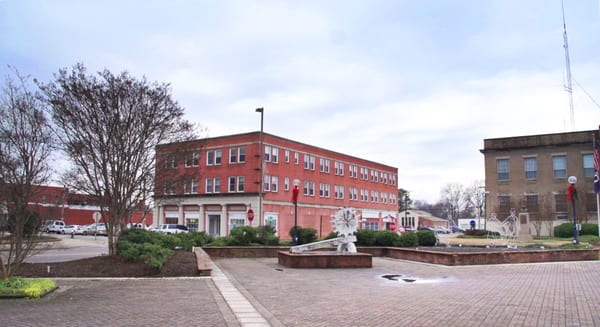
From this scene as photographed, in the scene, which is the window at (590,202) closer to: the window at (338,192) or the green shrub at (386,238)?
the green shrub at (386,238)

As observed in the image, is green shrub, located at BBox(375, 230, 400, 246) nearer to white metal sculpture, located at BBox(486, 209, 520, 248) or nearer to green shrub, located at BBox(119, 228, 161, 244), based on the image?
white metal sculpture, located at BBox(486, 209, 520, 248)

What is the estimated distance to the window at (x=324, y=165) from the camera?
6588 cm

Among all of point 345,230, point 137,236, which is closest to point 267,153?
point 345,230

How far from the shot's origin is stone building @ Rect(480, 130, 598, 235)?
4766cm

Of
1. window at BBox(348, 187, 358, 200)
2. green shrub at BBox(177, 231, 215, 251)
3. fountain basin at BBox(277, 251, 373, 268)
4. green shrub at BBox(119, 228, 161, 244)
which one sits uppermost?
window at BBox(348, 187, 358, 200)

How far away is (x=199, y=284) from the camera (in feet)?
45.2

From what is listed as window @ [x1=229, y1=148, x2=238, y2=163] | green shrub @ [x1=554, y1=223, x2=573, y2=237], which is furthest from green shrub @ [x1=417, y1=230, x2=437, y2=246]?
window @ [x1=229, y1=148, x2=238, y2=163]

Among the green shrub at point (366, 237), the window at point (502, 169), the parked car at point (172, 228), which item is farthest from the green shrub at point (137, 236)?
the window at point (502, 169)

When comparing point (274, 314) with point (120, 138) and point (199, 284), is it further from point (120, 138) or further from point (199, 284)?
point (120, 138)

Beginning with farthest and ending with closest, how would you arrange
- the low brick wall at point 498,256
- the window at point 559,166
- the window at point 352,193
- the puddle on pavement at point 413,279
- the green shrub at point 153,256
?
the window at point 352,193
the window at point 559,166
the low brick wall at point 498,256
the green shrub at point 153,256
the puddle on pavement at point 413,279

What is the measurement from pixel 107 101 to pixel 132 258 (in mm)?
5358

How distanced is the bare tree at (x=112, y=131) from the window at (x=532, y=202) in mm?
40694

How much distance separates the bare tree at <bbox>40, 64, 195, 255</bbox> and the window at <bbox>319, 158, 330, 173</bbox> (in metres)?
46.9

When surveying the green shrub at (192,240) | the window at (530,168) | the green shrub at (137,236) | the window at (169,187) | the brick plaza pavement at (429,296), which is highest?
the window at (530,168)
